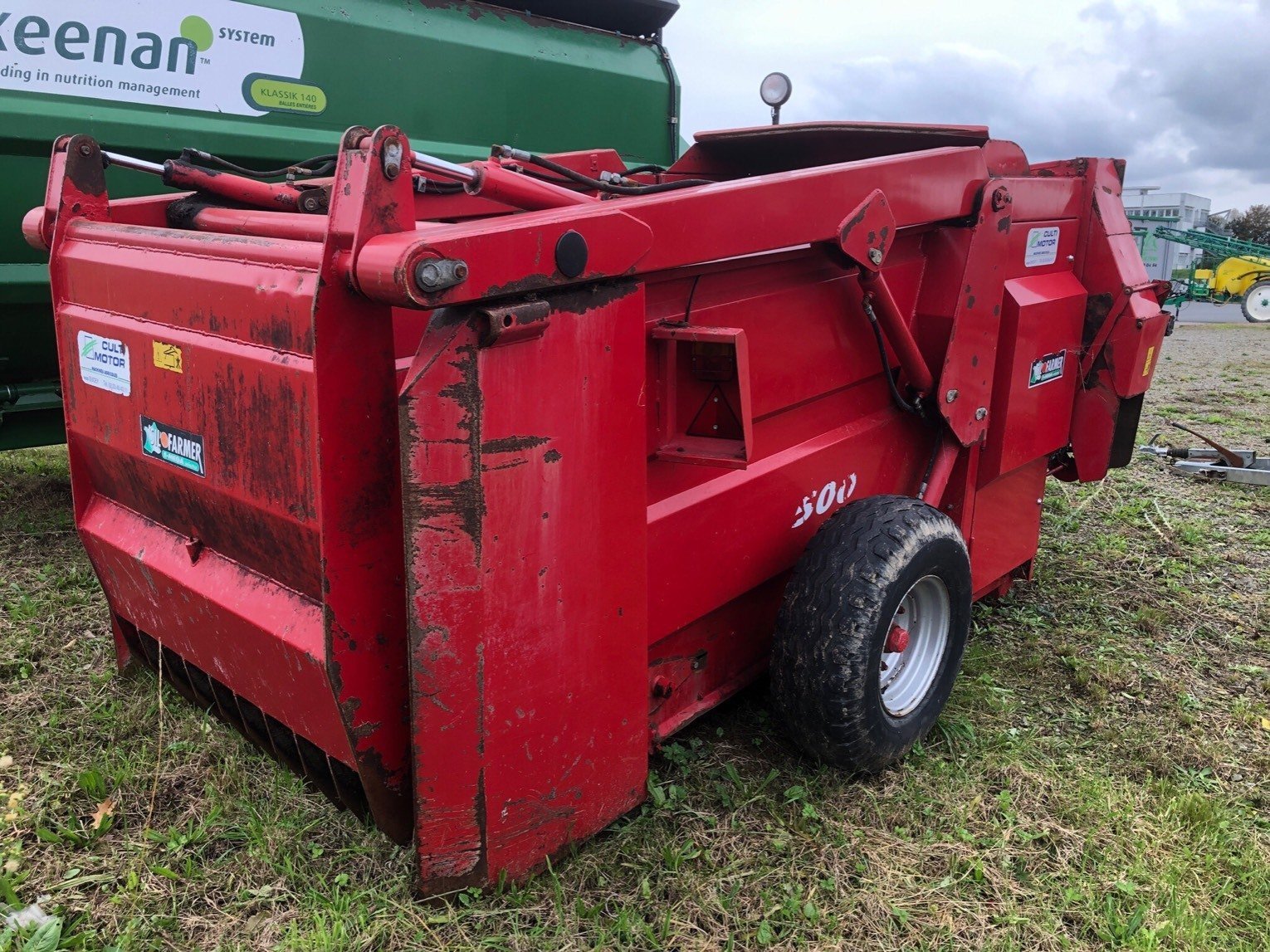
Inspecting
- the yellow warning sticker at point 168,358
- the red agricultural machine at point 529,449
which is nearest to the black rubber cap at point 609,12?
the red agricultural machine at point 529,449

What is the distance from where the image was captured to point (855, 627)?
2.22 meters

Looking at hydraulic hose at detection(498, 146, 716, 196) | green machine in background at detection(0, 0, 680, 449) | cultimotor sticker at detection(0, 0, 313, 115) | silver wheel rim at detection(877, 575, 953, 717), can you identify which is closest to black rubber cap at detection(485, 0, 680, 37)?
green machine in background at detection(0, 0, 680, 449)

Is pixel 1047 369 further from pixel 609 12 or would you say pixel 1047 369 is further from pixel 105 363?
pixel 609 12

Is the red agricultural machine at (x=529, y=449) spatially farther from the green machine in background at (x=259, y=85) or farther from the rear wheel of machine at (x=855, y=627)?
the green machine in background at (x=259, y=85)

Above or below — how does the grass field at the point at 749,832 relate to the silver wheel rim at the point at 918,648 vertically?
below

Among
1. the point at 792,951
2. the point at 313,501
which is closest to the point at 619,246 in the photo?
the point at 313,501

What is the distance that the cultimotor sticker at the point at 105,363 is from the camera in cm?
223

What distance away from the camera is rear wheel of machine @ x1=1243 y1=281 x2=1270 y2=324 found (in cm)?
1830

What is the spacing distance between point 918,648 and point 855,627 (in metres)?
0.52

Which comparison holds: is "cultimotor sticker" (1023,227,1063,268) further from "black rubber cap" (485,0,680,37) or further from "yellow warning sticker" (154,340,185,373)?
"black rubber cap" (485,0,680,37)

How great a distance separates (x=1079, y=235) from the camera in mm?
3252

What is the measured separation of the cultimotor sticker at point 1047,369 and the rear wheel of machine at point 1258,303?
18.2 m

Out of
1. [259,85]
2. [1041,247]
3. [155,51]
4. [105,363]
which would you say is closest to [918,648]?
[1041,247]

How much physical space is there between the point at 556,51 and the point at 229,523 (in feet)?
10.7
